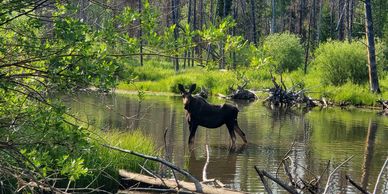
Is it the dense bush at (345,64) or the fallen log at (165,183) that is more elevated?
the dense bush at (345,64)

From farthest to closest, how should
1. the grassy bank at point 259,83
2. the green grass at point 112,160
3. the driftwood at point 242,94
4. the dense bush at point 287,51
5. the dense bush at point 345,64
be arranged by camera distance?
1. the dense bush at point 287,51
2. the dense bush at point 345,64
3. the driftwood at point 242,94
4. the grassy bank at point 259,83
5. the green grass at point 112,160

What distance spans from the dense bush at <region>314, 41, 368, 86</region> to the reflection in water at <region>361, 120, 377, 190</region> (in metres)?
10.2

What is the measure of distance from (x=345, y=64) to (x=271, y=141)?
17.3 metres

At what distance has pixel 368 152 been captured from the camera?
16.4 meters

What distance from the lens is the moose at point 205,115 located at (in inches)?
637

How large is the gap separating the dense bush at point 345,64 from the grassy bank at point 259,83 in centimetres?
63

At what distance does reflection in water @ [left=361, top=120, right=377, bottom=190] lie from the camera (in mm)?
12693

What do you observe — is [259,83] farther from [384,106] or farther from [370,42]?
[384,106]

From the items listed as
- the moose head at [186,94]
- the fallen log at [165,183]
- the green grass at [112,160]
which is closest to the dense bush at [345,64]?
the moose head at [186,94]

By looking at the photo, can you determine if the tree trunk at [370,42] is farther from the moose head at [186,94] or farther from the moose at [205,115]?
the moose head at [186,94]

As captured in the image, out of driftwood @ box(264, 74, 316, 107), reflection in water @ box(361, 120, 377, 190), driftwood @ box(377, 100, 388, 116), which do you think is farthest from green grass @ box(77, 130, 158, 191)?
driftwood @ box(264, 74, 316, 107)

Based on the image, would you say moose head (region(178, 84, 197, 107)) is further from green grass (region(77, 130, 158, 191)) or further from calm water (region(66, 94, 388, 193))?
green grass (region(77, 130, 158, 191))

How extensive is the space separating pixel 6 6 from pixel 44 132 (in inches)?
44.7

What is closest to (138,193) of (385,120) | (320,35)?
(385,120)
